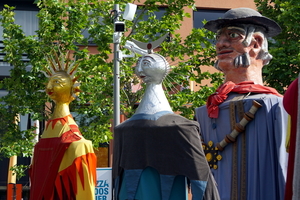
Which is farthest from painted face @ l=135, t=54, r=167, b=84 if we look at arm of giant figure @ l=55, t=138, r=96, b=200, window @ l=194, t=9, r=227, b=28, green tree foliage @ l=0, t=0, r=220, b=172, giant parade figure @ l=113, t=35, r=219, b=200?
window @ l=194, t=9, r=227, b=28

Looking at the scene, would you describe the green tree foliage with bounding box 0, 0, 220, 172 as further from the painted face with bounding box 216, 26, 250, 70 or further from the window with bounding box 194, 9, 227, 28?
the window with bounding box 194, 9, 227, 28

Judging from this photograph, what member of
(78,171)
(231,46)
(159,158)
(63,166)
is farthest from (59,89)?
(159,158)

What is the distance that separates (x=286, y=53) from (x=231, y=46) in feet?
21.0

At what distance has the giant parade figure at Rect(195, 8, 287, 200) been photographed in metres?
6.32

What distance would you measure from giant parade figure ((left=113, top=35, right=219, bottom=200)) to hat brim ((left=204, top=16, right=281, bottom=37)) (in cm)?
156

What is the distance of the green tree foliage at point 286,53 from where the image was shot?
488 inches

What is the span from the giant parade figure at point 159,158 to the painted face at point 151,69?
0.66 feet

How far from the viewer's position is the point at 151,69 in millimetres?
5918

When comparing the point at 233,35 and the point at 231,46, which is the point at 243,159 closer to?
the point at 231,46

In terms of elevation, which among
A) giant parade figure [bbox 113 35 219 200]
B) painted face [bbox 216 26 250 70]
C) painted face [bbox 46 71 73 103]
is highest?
painted face [bbox 216 26 250 70]

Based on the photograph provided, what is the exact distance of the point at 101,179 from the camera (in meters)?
11.4

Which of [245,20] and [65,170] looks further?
[65,170]

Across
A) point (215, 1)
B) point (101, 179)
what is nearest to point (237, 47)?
point (101, 179)

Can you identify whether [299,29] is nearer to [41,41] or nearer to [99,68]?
[99,68]
